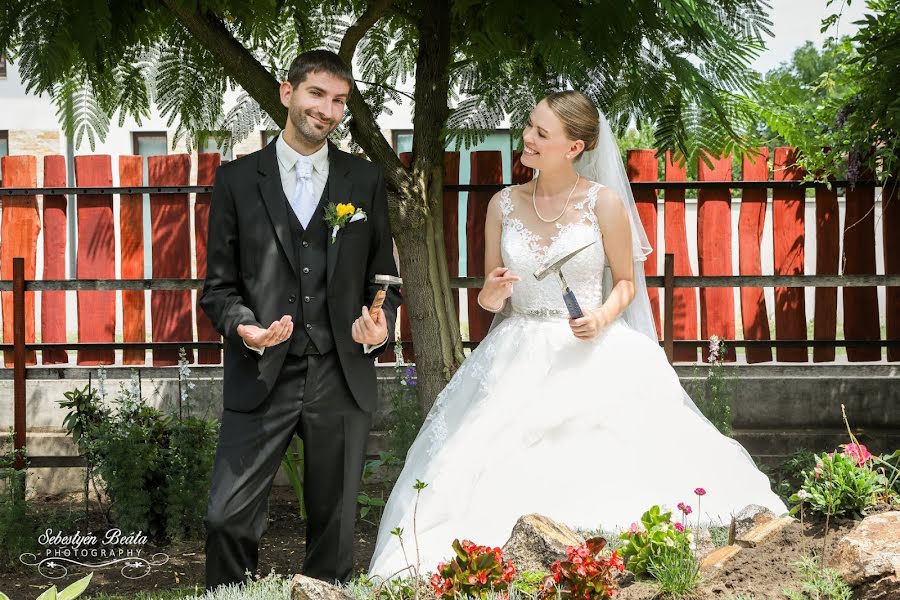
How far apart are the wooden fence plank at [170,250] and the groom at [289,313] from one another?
123 inches

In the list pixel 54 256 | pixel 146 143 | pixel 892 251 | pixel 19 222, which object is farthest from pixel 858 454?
pixel 146 143

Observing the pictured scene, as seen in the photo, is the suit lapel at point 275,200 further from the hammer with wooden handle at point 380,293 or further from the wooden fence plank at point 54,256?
the wooden fence plank at point 54,256

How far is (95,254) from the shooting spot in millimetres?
6574

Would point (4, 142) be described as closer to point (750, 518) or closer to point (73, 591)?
point (73, 591)

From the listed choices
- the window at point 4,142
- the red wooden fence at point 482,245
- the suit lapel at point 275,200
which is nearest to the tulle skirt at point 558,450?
the suit lapel at point 275,200

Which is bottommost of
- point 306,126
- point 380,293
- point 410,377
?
point 410,377

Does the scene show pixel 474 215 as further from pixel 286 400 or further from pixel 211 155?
pixel 286 400

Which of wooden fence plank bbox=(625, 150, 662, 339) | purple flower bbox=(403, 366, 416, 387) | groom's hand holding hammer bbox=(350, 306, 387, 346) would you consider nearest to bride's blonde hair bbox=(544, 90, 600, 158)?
groom's hand holding hammer bbox=(350, 306, 387, 346)

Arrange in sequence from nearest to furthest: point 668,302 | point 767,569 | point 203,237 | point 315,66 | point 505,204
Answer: point 767,569
point 315,66
point 505,204
point 668,302
point 203,237

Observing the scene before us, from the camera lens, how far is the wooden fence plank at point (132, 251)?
6.50 metres

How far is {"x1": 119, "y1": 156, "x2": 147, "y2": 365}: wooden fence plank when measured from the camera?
650 cm

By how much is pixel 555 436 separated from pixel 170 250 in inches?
140

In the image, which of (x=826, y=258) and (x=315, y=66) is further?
(x=826, y=258)

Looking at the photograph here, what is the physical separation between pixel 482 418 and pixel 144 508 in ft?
6.81
